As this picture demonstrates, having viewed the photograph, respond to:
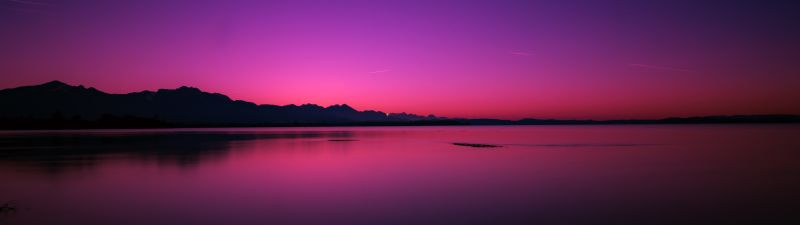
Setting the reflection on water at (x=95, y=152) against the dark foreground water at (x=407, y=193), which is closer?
the dark foreground water at (x=407, y=193)

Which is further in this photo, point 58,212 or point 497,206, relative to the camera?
point 497,206

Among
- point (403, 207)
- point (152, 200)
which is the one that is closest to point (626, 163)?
point (403, 207)

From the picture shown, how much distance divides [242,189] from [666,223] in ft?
40.8

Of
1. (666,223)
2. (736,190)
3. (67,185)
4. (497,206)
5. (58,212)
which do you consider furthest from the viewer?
(67,185)

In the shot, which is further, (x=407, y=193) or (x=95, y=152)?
(x=95, y=152)

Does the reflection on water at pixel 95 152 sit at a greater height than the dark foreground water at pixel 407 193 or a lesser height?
greater

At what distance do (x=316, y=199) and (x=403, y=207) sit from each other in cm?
296

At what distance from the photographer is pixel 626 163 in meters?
26.9

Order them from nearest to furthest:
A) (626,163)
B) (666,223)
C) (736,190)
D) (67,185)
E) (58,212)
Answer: (666,223) → (58,212) → (736,190) → (67,185) → (626,163)

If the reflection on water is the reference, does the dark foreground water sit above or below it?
below

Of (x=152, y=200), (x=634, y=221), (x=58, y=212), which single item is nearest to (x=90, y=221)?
(x=58, y=212)

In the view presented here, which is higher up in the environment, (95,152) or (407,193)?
(95,152)

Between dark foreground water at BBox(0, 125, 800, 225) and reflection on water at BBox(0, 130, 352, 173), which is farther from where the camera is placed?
reflection on water at BBox(0, 130, 352, 173)

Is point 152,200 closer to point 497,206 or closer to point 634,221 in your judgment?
point 497,206
